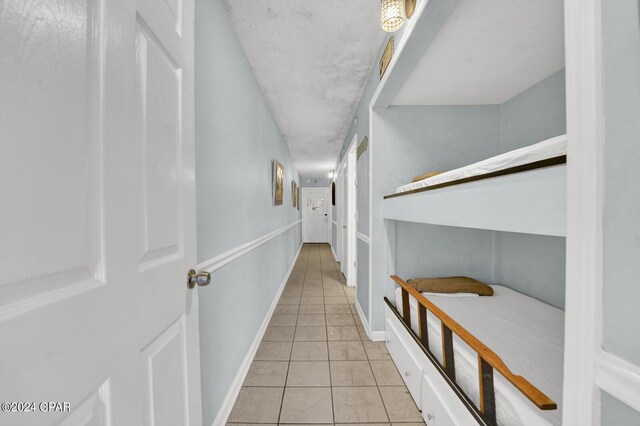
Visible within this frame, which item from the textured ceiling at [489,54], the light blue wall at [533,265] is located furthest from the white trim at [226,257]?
the light blue wall at [533,265]

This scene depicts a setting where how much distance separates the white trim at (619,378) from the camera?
441mm

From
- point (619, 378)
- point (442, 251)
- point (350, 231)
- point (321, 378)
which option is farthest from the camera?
point (350, 231)

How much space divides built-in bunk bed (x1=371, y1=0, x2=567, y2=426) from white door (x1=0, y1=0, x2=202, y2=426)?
1.02 metres

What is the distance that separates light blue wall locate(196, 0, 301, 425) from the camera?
1.29 meters

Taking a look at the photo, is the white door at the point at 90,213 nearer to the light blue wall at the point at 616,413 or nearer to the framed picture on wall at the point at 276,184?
the light blue wall at the point at 616,413

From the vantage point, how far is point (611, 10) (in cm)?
47

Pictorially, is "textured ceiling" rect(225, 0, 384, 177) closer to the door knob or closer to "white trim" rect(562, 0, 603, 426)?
"white trim" rect(562, 0, 603, 426)

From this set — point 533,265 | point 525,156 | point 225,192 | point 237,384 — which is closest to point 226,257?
point 225,192

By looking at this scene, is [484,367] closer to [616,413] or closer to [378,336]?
[616,413]

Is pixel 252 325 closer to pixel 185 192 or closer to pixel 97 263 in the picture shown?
pixel 185 192

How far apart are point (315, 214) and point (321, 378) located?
8.03 meters

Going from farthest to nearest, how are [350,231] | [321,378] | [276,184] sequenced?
[350,231] → [276,184] → [321,378]

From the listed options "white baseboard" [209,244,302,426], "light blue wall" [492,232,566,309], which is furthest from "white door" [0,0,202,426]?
"light blue wall" [492,232,566,309]

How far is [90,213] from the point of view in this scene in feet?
1.58
